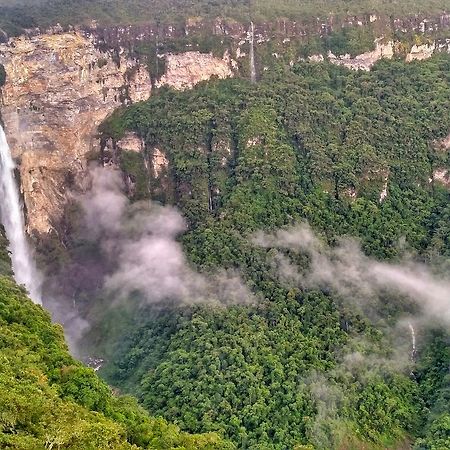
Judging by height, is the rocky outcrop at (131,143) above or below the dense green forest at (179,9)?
below

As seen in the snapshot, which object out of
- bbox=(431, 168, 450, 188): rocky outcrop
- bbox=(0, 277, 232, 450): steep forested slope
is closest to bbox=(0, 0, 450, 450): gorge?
bbox=(431, 168, 450, 188): rocky outcrop

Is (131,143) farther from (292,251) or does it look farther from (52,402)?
(52,402)

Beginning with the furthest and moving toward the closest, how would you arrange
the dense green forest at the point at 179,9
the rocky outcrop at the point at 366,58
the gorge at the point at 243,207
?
the rocky outcrop at the point at 366,58 < the dense green forest at the point at 179,9 < the gorge at the point at 243,207

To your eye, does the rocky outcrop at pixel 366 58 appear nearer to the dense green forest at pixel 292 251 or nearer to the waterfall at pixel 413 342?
the dense green forest at pixel 292 251

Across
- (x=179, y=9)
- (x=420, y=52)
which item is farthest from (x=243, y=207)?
(x=420, y=52)

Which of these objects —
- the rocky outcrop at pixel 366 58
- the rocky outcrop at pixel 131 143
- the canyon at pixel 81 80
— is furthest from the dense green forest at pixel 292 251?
the canyon at pixel 81 80

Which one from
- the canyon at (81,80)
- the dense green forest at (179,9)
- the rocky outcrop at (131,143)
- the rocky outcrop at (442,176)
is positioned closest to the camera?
the canyon at (81,80)

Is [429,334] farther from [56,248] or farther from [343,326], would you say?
[56,248]
